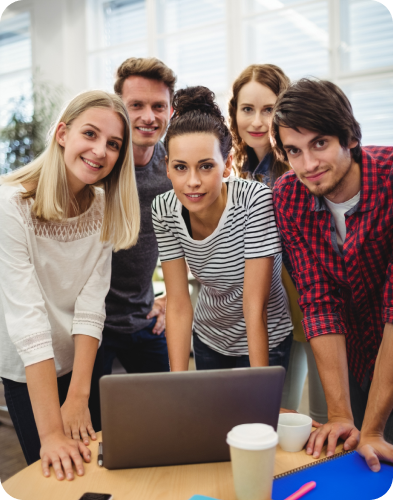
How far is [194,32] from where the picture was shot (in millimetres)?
5117

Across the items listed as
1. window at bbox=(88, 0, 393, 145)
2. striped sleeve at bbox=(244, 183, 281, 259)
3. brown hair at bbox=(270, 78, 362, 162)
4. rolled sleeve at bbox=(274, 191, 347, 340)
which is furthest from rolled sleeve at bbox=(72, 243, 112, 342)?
window at bbox=(88, 0, 393, 145)

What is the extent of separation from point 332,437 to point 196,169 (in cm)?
77

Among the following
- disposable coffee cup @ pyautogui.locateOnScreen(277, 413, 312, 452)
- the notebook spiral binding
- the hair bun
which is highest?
the hair bun

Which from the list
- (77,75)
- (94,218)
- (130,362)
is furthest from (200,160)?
(77,75)

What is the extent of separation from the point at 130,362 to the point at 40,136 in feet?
13.6

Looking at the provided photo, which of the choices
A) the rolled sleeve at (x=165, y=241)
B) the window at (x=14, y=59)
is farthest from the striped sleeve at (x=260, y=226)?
the window at (x=14, y=59)

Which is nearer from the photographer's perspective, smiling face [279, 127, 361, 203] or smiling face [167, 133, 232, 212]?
smiling face [279, 127, 361, 203]

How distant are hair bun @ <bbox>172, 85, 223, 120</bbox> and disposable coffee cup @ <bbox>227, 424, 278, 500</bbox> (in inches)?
38.6

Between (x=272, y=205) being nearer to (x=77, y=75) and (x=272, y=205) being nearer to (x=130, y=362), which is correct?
(x=130, y=362)

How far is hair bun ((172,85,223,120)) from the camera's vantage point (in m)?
1.45

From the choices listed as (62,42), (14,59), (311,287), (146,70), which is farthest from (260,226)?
(14,59)

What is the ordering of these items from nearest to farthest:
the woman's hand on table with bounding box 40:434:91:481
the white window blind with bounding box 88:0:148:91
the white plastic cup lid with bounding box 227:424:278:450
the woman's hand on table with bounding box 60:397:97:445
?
the white plastic cup lid with bounding box 227:424:278:450 → the woman's hand on table with bounding box 40:434:91:481 → the woman's hand on table with bounding box 60:397:97:445 → the white window blind with bounding box 88:0:148:91

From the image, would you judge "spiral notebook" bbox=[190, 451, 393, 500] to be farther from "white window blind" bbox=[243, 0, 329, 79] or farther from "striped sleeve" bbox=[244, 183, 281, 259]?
"white window blind" bbox=[243, 0, 329, 79]

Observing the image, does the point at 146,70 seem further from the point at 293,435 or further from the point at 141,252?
A: the point at 293,435
